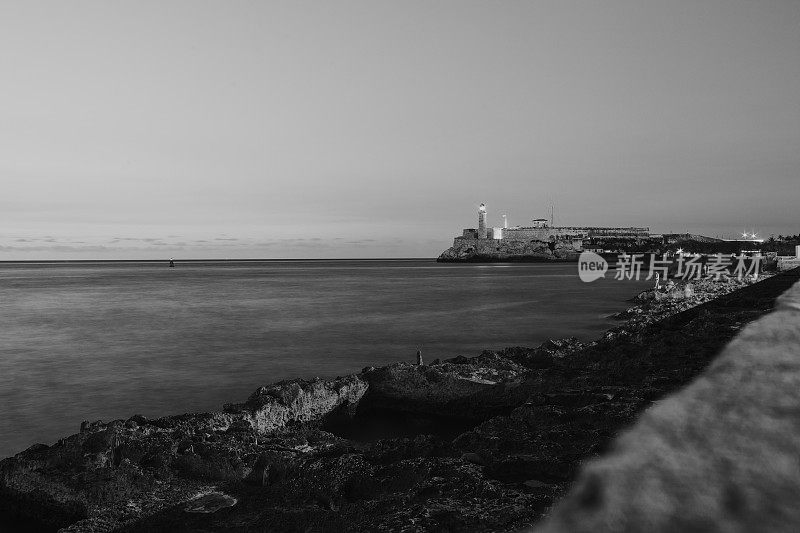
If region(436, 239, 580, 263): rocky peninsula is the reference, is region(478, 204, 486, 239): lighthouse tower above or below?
above

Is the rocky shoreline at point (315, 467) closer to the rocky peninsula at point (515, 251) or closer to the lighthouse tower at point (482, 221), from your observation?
the lighthouse tower at point (482, 221)

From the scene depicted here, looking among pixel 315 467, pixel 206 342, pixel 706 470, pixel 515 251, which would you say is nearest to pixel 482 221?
pixel 515 251

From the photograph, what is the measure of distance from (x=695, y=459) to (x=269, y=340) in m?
21.6

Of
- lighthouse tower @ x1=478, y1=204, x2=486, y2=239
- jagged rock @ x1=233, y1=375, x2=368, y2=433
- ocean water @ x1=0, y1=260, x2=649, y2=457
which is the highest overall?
lighthouse tower @ x1=478, y1=204, x2=486, y2=239

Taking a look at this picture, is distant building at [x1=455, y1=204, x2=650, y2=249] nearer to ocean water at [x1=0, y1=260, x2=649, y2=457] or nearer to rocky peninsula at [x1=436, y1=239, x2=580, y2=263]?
rocky peninsula at [x1=436, y1=239, x2=580, y2=263]

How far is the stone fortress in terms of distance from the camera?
18200cm

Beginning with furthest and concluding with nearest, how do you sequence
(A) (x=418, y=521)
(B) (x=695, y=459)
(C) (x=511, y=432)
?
(C) (x=511, y=432)
(A) (x=418, y=521)
(B) (x=695, y=459)

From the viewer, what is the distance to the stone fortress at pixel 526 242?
597 ft

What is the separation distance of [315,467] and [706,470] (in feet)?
12.0

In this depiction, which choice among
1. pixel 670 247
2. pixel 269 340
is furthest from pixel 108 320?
pixel 670 247

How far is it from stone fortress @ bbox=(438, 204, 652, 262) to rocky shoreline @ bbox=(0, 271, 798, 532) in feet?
545

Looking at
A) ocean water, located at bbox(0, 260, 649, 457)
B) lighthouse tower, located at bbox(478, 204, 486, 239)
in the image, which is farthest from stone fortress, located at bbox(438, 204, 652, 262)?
ocean water, located at bbox(0, 260, 649, 457)

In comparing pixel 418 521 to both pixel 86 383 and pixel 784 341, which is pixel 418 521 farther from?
pixel 86 383

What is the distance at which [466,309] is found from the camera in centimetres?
3497
